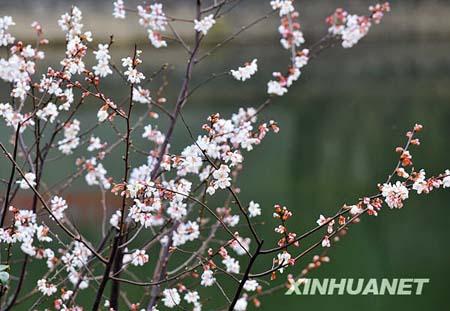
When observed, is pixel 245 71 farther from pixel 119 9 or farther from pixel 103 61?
pixel 119 9

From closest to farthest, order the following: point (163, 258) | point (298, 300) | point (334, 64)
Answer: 1. point (163, 258)
2. point (298, 300)
3. point (334, 64)

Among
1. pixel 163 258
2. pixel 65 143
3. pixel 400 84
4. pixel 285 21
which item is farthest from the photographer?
pixel 400 84

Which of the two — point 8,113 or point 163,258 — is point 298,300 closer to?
point 163,258

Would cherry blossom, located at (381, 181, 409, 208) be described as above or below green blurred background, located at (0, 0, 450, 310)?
below

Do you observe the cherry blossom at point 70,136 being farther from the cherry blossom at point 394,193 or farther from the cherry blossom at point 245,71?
the cherry blossom at point 394,193

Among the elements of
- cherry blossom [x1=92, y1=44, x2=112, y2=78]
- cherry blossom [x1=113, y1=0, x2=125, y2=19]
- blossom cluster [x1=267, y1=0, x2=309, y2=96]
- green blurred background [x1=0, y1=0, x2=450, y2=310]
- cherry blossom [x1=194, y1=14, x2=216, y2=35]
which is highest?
green blurred background [x1=0, y1=0, x2=450, y2=310]

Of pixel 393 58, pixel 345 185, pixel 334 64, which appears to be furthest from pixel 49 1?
pixel 345 185

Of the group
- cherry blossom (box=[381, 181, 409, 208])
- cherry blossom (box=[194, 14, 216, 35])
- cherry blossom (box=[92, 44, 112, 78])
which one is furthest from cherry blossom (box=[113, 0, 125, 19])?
cherry blossom (box=[381, 181, 409, 208])

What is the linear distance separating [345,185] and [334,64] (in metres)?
7.56

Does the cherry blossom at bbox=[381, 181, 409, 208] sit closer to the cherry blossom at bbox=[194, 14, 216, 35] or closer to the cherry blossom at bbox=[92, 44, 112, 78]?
the cherry blossom at bbox=[92, 44, 112, 78]

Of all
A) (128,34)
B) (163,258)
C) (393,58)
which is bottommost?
(163,258)

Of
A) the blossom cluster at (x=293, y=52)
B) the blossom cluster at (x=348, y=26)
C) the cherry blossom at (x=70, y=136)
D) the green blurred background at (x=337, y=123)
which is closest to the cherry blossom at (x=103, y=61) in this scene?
the cherry blossom at (x=70, y=136)

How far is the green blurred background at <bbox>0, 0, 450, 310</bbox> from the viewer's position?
5.78 metres

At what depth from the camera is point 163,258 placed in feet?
7.76
